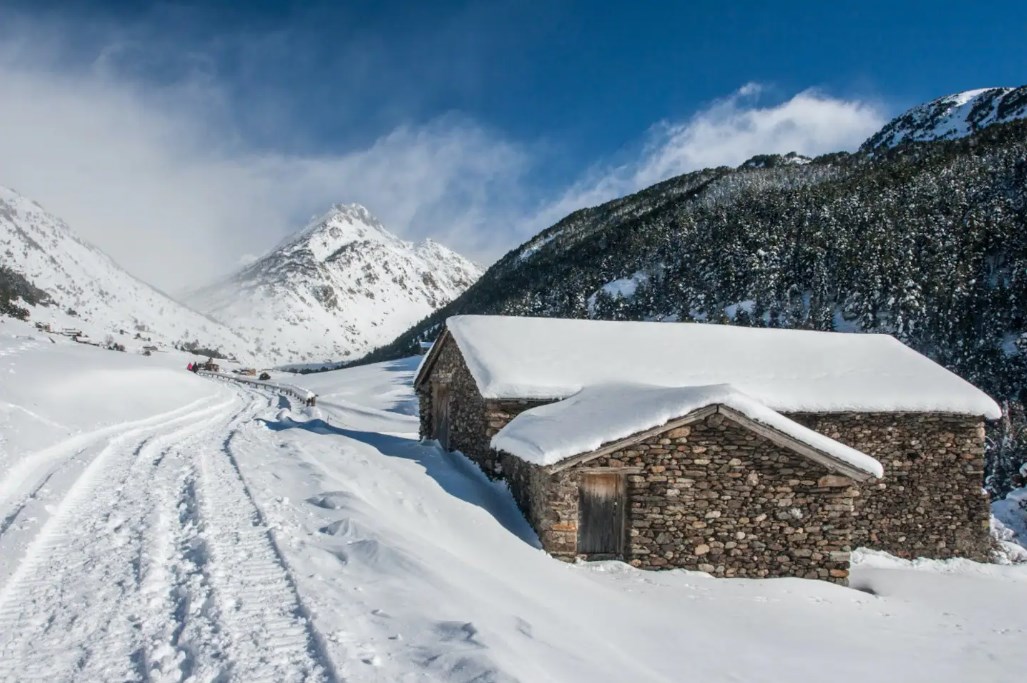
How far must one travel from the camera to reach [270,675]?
4902mm

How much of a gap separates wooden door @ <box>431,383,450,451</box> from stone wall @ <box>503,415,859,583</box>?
7642 millimetres

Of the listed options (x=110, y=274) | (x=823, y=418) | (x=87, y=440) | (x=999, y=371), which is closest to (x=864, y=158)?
(x=999, y=371)

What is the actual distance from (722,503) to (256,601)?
844cm

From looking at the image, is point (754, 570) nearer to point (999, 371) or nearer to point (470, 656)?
point (470, 656)

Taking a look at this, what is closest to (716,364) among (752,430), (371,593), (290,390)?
(752,430)

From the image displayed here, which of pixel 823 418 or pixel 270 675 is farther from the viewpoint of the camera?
pixel 823 418

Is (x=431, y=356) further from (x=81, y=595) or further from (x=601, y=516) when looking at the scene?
(x=81, y=595)

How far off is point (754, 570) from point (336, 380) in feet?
196

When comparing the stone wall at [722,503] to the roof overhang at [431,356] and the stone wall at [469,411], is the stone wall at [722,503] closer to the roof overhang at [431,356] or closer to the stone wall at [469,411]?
the stone wall at [469,411]

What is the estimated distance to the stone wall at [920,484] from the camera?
15695 mm

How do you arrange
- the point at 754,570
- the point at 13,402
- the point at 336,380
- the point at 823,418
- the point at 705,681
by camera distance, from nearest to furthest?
the point at 705,681
the point at 754,570
the point at 823,418
the point at 13,402
the point at 336,380

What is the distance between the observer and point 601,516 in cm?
1204

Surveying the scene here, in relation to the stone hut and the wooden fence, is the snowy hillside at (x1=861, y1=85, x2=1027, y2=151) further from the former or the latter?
the stone hut

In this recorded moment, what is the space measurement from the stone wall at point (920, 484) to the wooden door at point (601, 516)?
6036 millimetres
